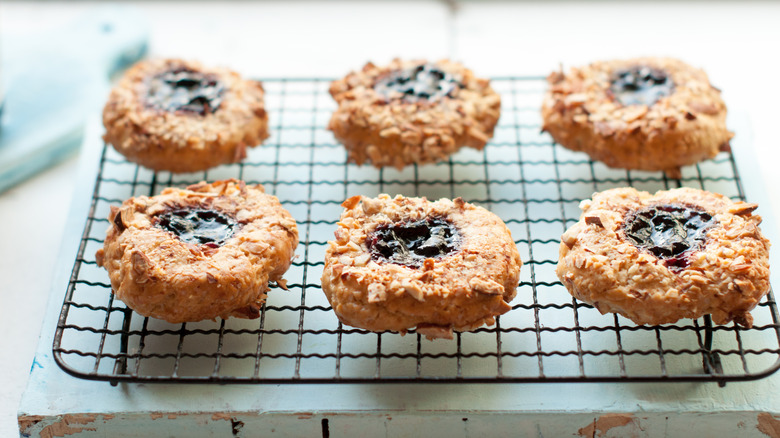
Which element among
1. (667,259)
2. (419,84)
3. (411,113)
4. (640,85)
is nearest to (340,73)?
(419,84)

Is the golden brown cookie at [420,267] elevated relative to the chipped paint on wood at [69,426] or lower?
elevated

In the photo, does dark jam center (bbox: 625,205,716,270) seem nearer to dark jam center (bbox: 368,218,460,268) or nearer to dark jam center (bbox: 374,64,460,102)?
dark jam center (bbox: 368,218,460,268)

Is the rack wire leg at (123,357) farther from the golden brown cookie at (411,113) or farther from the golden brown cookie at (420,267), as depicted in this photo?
the golden brown cookie at (411,113)

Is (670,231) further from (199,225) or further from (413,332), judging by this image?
(199,225)

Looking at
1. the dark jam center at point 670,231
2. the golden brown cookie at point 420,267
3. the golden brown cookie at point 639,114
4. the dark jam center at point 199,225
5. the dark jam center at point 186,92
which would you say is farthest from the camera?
the dark jam center at point 186,92

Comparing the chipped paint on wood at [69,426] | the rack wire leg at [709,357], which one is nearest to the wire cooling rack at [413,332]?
the rack wire leg at [709,357]

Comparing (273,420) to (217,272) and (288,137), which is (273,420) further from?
(288,137)

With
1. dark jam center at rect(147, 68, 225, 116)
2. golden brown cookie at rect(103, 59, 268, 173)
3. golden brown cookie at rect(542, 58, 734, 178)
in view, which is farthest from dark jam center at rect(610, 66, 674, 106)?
dark jam center at rect(147, 68, 225, 116)
